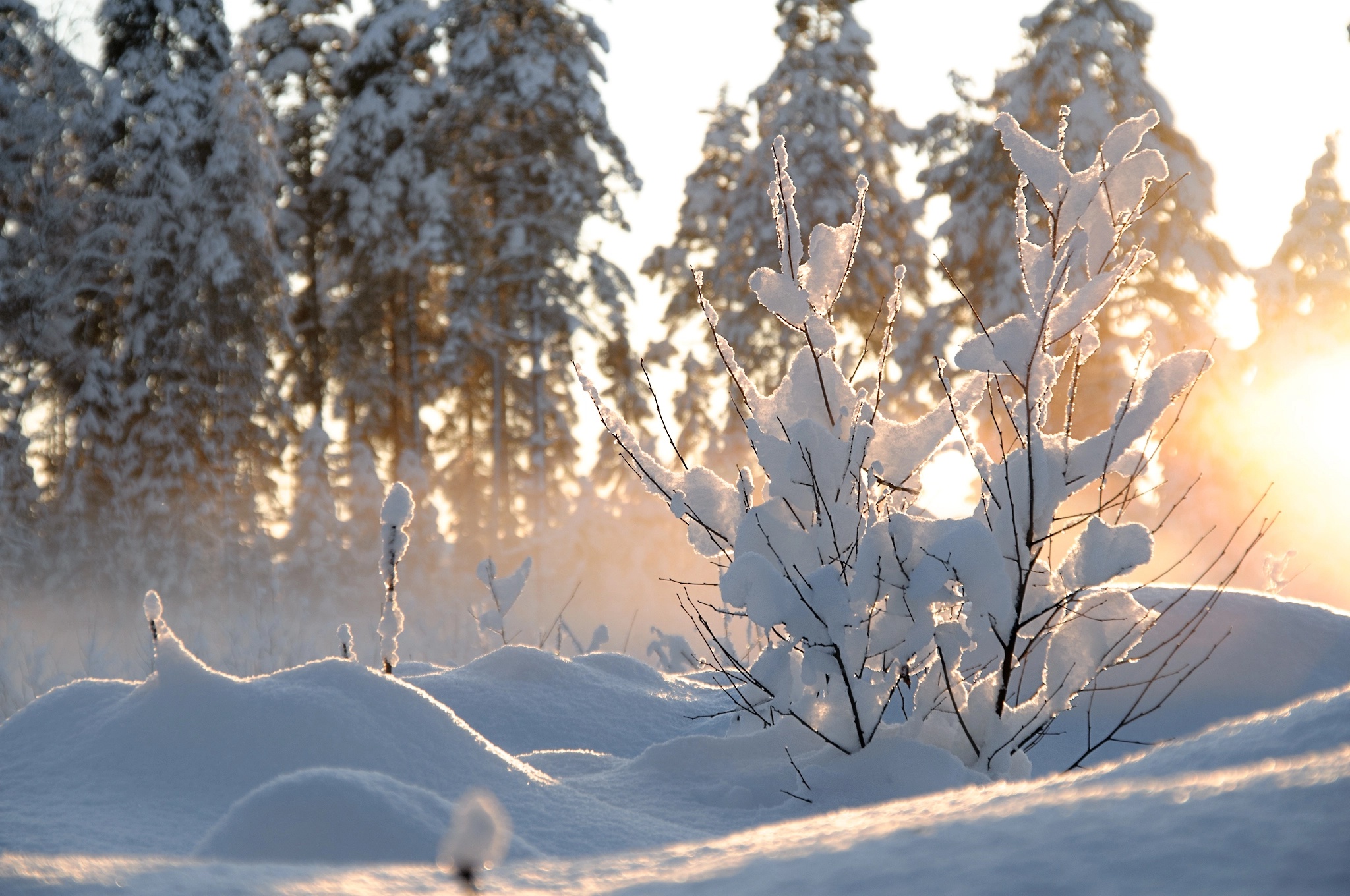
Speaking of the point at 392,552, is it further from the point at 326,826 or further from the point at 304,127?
the point at 304,127

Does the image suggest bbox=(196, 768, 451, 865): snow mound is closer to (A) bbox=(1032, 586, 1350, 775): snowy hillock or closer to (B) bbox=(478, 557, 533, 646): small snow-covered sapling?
(A) bbox=(1032, 586, 1350, 775): snowy hillock

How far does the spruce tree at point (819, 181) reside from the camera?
20.4 m

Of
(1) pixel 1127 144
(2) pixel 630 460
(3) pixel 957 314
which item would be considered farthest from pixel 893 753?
(3) pixel 957 314

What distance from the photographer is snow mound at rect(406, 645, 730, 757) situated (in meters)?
4.12

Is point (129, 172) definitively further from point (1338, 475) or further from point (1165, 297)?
point (1338, 475)

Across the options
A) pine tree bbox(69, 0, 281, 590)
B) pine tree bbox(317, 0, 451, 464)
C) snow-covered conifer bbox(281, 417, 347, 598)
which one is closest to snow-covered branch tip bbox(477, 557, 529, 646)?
pine tree bbox(69, 0, 281, 590)

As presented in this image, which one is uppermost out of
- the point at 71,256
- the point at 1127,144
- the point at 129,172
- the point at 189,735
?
the point at 129,172

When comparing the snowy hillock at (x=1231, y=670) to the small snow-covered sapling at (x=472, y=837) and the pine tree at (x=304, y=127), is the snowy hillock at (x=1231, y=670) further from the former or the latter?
the pine tree at (x=304, y=127)

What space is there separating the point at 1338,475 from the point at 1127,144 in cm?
1904

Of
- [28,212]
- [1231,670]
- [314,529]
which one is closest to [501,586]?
[1231,670]

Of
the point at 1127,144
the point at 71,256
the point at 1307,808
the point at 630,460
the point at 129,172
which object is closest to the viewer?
the point at 1307,808

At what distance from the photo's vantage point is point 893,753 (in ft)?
9.82

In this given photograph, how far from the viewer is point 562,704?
4.39m

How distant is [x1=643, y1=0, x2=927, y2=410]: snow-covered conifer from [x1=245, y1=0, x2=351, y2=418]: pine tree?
8223mm
